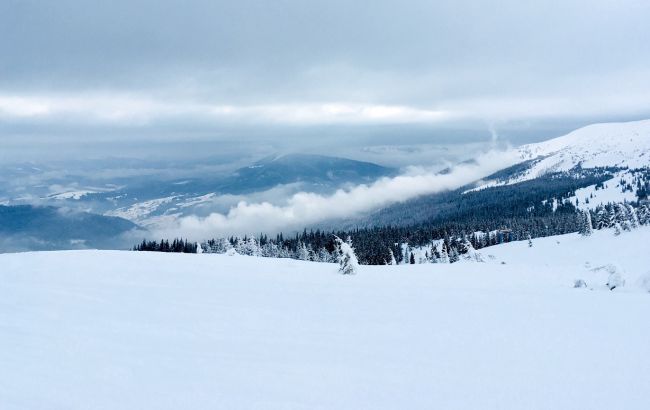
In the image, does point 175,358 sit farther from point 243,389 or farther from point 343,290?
point 343,290

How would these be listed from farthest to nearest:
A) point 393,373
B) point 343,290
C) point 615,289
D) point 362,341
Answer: point 615,289
point 343,290
point 362,341
point 393,373

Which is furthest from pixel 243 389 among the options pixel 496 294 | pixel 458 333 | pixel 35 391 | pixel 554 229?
pixel 554 229

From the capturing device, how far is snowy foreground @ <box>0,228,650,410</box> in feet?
20.4

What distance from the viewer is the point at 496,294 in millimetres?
14562

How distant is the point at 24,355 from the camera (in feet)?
25.5

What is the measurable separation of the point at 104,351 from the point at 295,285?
8.42 metres

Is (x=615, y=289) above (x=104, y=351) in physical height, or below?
below

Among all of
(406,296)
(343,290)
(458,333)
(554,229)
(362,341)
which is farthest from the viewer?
(554,229)

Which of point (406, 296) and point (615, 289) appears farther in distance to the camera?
point (615, 289)

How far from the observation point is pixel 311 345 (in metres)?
8.54

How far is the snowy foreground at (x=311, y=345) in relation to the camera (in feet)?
20.4

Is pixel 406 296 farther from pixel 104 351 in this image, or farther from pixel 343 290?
pixel 104 351

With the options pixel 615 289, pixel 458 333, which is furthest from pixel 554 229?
pixel 458 333

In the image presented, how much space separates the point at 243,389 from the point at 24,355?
4.74 m
